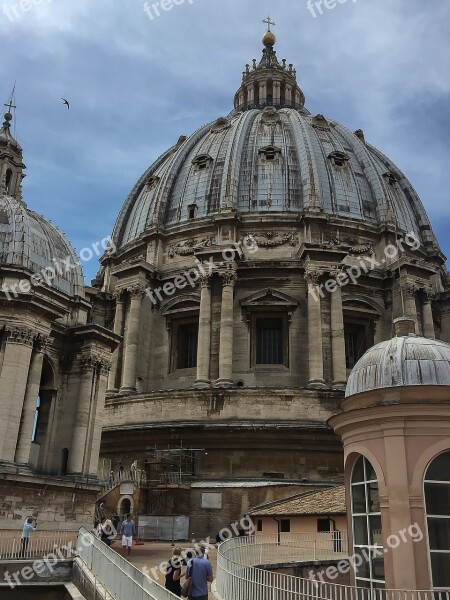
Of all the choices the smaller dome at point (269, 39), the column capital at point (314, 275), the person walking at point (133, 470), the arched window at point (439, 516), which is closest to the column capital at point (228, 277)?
the column capital at point (314, 275)

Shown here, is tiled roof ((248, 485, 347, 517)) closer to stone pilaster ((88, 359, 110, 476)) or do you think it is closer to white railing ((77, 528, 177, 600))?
stone pilaster ((88, 359, 110, 476))

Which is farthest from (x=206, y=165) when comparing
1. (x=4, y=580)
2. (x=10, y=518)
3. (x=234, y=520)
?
(x=4, y=580)

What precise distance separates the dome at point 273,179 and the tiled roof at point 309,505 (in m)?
20.5

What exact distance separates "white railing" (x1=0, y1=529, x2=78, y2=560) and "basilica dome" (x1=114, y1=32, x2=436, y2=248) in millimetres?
26214

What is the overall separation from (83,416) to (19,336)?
473 cm

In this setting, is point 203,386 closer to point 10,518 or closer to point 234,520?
point 234,520

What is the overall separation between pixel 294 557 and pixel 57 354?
13.9 meters

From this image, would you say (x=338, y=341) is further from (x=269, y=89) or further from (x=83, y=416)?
(x=269, y=89)

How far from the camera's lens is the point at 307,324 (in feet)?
119

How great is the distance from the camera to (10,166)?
30719 mm

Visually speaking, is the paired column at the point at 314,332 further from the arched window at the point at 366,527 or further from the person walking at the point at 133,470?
the arched window at the point at 366,527

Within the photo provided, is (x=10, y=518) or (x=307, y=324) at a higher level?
(x=307, y=324)

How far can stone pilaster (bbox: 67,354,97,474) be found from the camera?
83.4 ft

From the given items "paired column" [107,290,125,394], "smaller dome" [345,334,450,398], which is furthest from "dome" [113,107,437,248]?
"smaller dome" [345,334,450,398]
